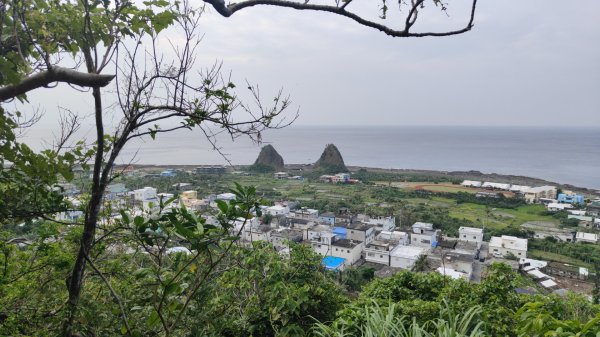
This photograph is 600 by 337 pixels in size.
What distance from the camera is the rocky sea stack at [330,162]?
132 ft

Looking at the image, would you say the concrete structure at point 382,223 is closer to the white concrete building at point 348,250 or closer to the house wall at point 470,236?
the house wall at point 470,236

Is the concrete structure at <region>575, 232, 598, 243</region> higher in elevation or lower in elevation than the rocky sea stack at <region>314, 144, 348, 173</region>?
lower

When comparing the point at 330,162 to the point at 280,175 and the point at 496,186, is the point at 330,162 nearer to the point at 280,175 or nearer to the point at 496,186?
the point at 280,175

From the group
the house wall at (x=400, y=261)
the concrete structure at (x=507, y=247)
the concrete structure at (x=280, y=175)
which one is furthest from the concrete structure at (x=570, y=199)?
the concrete structure at (x=280, y=175)

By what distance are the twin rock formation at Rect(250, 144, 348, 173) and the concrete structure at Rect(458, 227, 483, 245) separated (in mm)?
22876

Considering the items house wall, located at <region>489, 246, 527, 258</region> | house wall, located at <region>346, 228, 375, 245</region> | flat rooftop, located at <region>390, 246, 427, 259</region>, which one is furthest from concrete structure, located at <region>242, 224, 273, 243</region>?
house wall, located at <region>489, 246, 527, 258</region>

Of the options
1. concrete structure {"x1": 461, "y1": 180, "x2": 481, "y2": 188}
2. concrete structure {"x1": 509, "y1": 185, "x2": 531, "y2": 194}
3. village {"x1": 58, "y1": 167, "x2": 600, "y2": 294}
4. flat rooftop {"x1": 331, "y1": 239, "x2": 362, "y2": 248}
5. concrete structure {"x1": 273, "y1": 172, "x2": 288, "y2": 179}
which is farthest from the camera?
concrete structure {"x1": 273, "y1": 172, "x2": 288, "y2": 179}

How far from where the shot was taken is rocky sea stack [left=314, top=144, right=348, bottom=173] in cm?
4038

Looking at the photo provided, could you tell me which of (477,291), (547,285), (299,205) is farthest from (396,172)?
(477,291)

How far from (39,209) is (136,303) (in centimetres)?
58

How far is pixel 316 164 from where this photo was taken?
42.8 metres

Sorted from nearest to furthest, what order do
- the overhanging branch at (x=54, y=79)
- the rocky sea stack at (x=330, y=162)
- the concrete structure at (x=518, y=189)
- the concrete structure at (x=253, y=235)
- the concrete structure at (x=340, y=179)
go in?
the overhanging branch at (x=54, y=79), the concrete structure at (x=253, y=235), the concrete structure at (x=518, y=189), the concrete structure at (x=340, y=179), the rocky sea stack at (x=330, y=162)

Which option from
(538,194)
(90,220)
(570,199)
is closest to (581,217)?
(570,199)

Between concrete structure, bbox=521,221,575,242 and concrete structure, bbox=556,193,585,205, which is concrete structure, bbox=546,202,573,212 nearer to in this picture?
concrete structure, bbox=556,193,585,205
